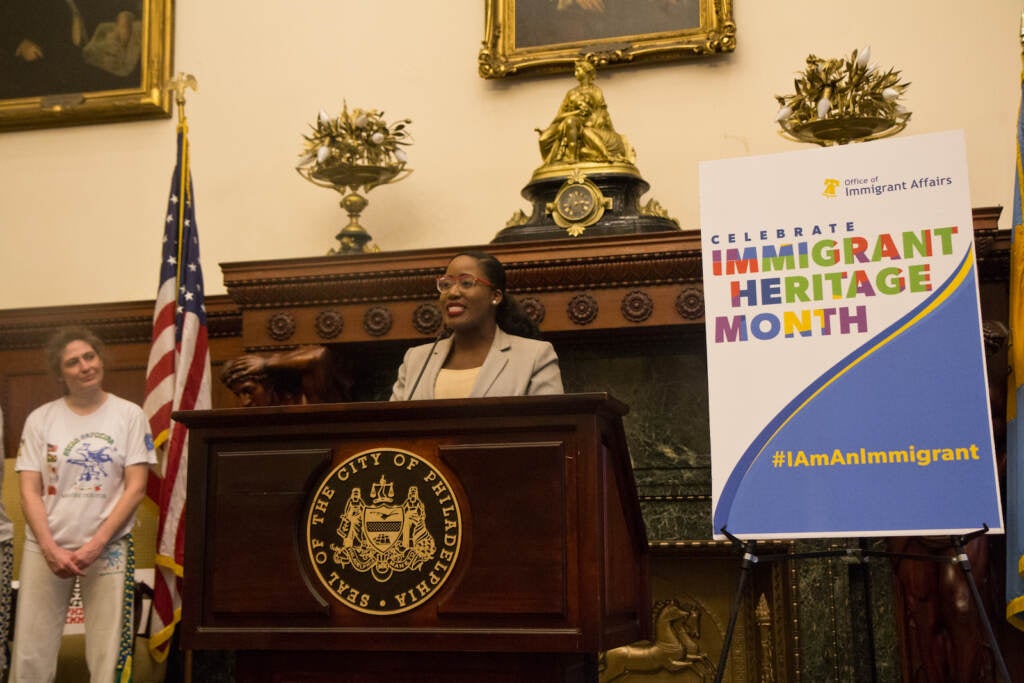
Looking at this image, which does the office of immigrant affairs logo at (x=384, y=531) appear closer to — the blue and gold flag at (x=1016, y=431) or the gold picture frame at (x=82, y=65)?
the blue and gold flag at (x=1016, y=431)

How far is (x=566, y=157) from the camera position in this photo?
6.36m

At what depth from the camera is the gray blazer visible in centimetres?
413

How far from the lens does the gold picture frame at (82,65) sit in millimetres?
7496

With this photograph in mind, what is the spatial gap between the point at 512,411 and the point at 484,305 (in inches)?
48.7

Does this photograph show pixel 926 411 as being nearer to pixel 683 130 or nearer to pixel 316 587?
pixel 316 587

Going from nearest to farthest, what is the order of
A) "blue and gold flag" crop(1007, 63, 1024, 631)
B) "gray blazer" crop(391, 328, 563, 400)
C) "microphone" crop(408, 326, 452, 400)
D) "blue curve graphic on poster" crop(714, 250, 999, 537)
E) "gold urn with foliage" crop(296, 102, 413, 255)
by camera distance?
"blue curve graphic on poster" crop(714, 250, 999, 537)
"gray blazer" crop(391, 328, 563, 400)
"microphone" crop(408, 326, 452, 400)
"blue and gold flag" crop(1007, 63, 1024, 631)
"gold urn with foliage" crop(296, 102, 413, 255)

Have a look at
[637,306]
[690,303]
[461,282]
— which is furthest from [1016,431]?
[461,282]

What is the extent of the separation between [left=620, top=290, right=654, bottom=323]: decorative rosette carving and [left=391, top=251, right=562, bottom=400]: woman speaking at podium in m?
1.46

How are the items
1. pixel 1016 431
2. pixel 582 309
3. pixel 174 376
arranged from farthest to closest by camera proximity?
pixel 174 376 < pixel 582 309 < pixel 1016 431

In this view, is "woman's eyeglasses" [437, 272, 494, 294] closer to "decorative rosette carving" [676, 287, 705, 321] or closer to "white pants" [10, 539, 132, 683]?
"decorative rosette carving" [676, 287, 705, 321]

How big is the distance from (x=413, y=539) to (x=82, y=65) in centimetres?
557

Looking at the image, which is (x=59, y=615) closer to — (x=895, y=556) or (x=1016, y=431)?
(x=895, y=556)

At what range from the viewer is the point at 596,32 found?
22.6ft

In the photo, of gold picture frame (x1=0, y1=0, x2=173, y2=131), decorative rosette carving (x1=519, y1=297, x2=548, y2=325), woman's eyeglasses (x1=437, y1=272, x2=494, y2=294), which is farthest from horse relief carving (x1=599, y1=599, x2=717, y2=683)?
gold picture frame (x1=0, y1=0, x2=173, y2=131)
